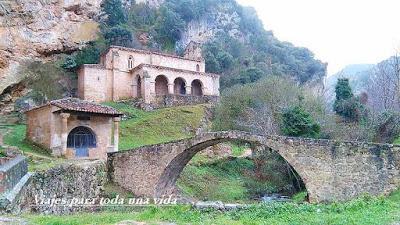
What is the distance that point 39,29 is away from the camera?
50.3m

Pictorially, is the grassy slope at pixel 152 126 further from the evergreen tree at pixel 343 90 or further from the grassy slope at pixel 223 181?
the evergreen tree at pixel 343 90

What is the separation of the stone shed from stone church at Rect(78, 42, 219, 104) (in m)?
19.4

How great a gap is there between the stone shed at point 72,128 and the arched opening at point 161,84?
77.0ft

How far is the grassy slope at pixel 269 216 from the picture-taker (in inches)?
388

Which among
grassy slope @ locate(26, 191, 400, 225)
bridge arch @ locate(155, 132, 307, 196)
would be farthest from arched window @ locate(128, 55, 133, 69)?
grassy slope @ locate(26, 191, 400, 225)

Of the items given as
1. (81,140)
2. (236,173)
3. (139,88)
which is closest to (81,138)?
(81,140)

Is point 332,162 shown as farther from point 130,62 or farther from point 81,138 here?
point 130,62

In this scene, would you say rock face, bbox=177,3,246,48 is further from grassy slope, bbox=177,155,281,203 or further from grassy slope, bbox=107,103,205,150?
grassy slope, bbox=177,155,281,203

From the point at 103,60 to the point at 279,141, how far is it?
35080 mm

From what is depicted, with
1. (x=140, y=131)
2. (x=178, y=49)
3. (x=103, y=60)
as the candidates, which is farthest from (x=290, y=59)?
(x=140, y=131)

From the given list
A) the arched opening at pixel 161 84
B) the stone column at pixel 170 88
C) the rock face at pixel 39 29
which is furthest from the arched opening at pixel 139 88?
the rock face at pixel 39 29

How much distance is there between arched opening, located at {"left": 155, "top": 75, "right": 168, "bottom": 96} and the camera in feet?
168

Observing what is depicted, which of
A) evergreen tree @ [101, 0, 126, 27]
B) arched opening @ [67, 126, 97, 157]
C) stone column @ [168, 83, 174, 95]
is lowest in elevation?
arched opening @ [67, 126, 97, 157]

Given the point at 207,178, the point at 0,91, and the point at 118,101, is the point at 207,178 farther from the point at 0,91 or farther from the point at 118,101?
the point at 0,91
